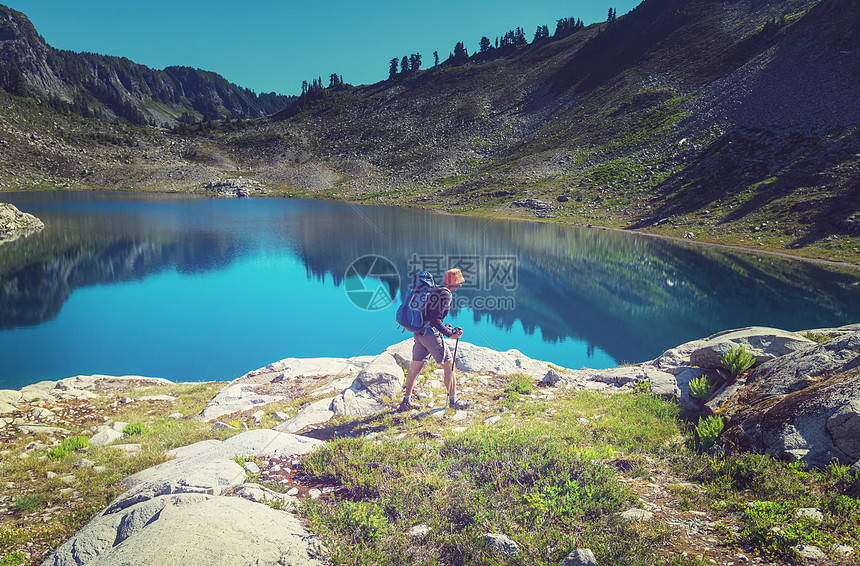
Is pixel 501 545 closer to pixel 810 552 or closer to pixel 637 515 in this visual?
pixel 637 515

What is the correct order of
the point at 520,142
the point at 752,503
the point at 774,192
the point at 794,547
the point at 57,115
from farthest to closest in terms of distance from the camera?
the point at 57,115 < the point at 520,142 < the point at 774,192 < the point at 752,503 < the point at 794,547

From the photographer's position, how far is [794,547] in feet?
13.5

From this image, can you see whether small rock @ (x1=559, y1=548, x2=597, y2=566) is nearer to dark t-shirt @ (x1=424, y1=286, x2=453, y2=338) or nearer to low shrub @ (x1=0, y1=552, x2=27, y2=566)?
dark t-shirt @ (x1=424, y1=286, x2=453, y2=338)

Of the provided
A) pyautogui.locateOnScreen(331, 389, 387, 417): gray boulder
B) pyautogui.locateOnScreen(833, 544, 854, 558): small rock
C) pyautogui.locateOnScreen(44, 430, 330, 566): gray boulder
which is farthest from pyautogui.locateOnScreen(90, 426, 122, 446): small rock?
pyautogui.locateOnScreen(833, 544, 854, 558): small rock

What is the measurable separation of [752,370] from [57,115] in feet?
639

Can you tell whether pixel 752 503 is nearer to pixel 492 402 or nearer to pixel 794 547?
pixel 794 547

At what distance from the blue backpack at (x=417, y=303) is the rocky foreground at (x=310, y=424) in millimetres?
2156

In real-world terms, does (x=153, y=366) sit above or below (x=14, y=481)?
below

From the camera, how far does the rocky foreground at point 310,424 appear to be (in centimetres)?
408

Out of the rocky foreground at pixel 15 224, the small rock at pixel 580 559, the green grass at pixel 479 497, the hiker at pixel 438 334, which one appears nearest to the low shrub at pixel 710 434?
the green grass at pixel 479 497

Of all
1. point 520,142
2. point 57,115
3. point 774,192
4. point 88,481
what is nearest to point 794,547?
point 88,481

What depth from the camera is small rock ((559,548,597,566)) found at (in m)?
4.01

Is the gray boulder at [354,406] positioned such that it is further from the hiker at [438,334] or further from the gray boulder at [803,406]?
the gray boulder at [803,406]
